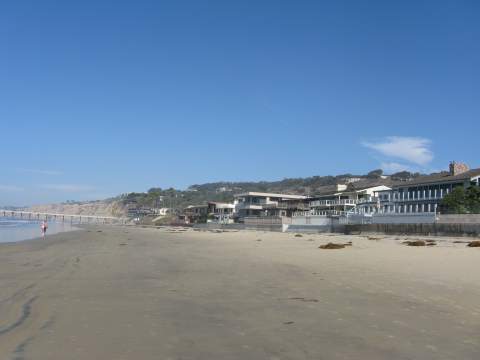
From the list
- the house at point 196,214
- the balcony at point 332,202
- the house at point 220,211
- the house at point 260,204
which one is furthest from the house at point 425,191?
the house at point 196,214

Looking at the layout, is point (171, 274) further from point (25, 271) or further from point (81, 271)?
point (25, 271)

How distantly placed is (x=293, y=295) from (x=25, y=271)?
11.3m

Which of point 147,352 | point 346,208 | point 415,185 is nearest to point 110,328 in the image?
point 147,352

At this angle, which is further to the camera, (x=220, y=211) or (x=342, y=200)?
(x=220, y=211)

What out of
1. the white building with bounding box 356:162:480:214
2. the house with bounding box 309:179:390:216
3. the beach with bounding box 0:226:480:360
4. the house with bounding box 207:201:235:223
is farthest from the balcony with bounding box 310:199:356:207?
the beach with bounding box 0:226:480:360

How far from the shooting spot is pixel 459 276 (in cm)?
1584

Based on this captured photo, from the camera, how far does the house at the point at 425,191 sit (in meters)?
72.5

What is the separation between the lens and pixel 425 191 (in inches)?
3036

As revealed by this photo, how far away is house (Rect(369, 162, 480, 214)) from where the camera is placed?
72.5m

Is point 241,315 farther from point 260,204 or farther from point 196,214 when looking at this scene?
point 196,214

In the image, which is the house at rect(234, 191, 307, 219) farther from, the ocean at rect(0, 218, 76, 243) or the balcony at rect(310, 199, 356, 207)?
the ocean at rect(0, 218, 76, 243)

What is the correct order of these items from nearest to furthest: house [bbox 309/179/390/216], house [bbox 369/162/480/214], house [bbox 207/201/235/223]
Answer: house [bbox 369/162/480/214] → house [bbox 309/179/390/216] → house [bbox 207/201/235/223]

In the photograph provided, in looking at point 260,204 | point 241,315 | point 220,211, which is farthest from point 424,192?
point 220,211

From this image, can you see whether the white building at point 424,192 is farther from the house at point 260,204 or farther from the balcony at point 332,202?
the house at point 260,204
